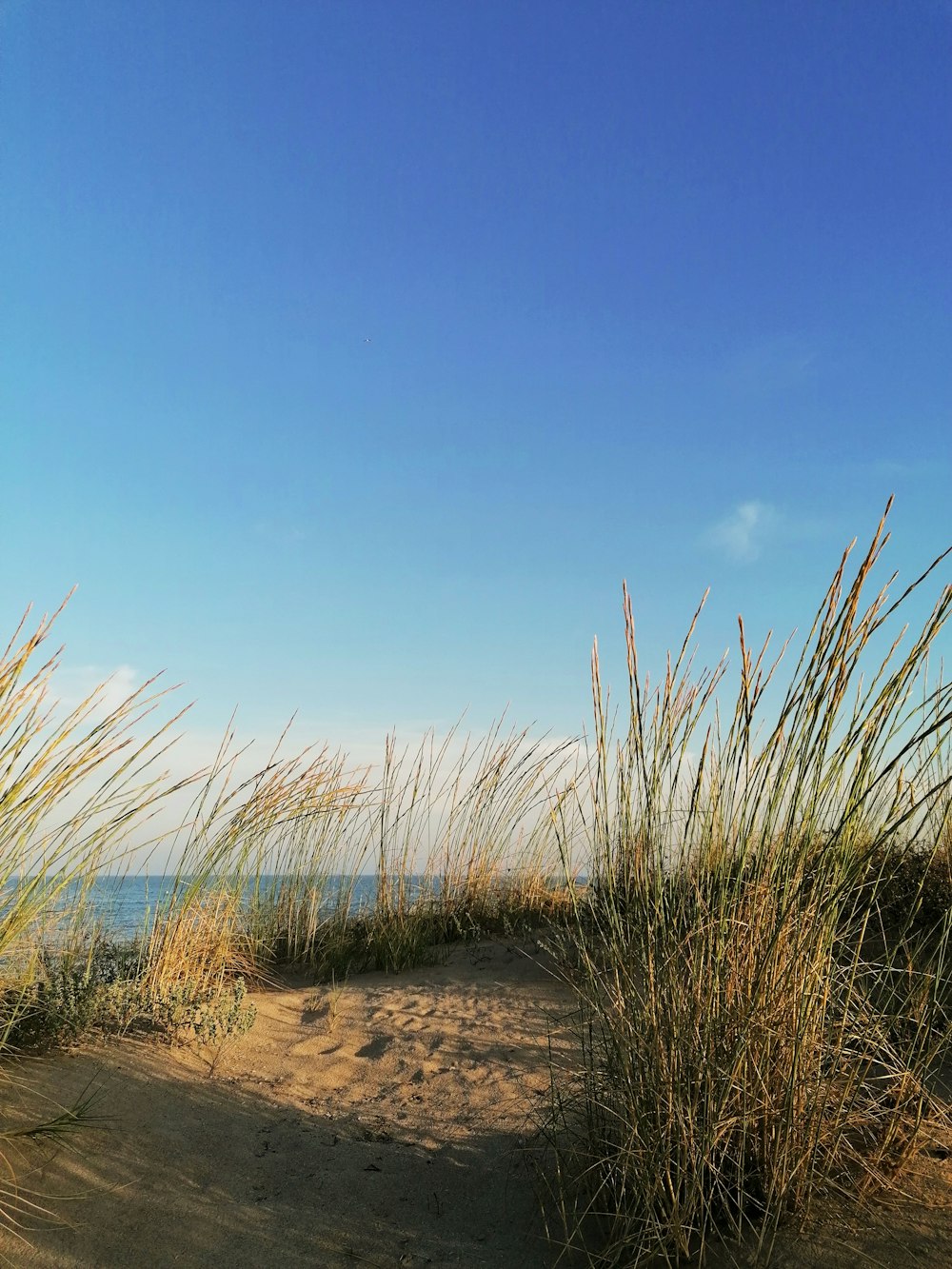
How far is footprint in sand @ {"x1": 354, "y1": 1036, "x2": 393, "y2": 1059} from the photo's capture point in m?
4.30

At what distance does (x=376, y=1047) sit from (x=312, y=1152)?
4.09 feet

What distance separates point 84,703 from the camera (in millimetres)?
2879

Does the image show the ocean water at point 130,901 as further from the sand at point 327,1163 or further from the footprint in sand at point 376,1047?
the footprint in sand at point 376,1047

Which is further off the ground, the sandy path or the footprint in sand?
the footprint in sand

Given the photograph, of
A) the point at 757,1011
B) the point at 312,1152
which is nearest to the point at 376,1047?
the point at 312,1152

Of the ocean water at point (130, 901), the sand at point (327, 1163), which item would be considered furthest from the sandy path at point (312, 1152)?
the ocean water at point (130, 901)

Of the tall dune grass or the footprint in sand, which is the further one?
the footprint in sand

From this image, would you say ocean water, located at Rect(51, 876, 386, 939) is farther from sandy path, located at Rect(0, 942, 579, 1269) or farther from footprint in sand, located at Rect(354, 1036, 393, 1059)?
footprint in sand, located at Rect(354, 1036, 393, 1059)

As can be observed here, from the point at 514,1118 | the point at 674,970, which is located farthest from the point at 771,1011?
the point at 514,1118

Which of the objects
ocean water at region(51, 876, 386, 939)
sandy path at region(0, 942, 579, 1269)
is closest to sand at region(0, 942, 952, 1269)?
sandy path at region(0, 942, 579, 1269)

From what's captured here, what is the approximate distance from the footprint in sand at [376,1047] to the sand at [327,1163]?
0.01 m

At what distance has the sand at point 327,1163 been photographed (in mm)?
2475

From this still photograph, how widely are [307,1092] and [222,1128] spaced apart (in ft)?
1.90

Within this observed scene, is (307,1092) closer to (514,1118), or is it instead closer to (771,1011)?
(514,1118)
